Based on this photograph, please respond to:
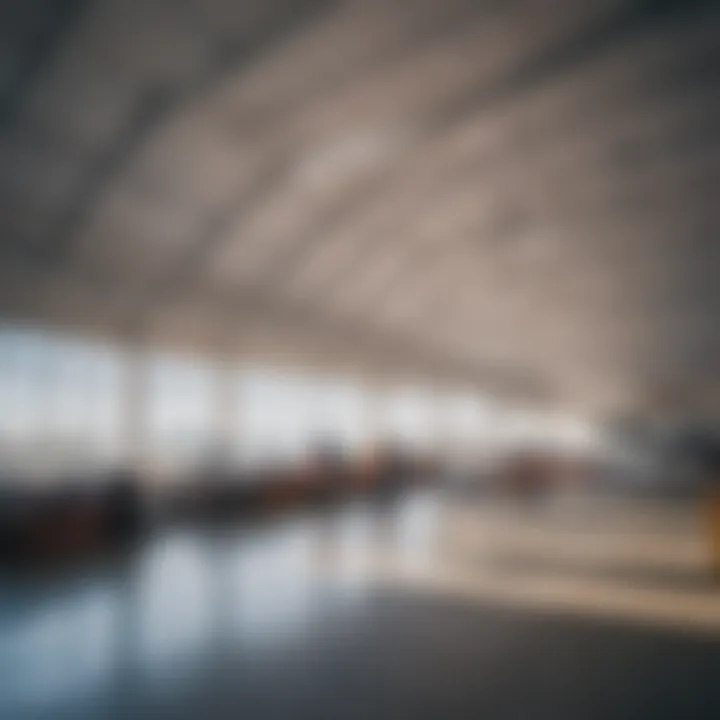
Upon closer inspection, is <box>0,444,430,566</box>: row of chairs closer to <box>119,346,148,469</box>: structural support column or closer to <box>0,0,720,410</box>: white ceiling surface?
<box>119,346,148,469</box>: structural support column

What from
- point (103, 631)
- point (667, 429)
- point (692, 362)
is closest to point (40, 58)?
point (103, 631)

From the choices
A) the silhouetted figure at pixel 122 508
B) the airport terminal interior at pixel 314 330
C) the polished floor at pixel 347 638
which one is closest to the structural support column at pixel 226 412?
the airport terminal interior at pixel 314 330

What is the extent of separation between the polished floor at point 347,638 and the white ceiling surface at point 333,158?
5.91 metres

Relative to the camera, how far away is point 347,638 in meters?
7.30

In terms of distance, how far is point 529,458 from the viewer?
2980 centimetres

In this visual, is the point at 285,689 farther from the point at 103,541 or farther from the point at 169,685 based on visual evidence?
the point at 103,541

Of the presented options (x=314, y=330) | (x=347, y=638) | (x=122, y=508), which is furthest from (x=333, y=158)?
(x=347, y=638)

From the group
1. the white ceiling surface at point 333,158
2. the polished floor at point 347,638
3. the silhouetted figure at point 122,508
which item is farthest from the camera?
the silhouetted figure at point 122,508

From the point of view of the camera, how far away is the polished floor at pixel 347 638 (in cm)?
555

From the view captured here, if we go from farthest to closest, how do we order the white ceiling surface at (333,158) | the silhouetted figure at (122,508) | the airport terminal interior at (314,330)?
1. the silhouetted figure at (122,508)
2. the white ceiling surface at (333,158)
3. the airport terminal interior at (314,330)

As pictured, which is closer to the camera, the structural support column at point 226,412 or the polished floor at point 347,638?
the polished floor at point 347,638

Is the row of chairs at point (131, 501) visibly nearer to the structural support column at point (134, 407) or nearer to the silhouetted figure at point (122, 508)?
the silhouetted figure at point (122, 508)

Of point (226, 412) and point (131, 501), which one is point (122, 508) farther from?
point (226, 412)

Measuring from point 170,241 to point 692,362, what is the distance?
26.6 meters
